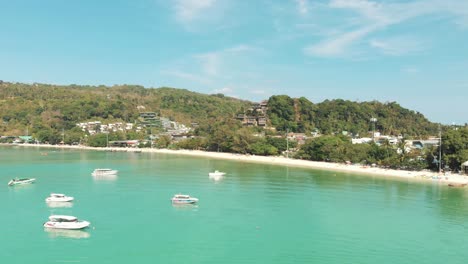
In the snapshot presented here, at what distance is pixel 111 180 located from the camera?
5125 centimetres

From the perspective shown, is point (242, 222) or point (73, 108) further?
point (73, 108)

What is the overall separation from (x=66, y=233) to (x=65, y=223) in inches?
34.6

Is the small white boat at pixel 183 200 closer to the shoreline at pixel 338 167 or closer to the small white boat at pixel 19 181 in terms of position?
the small white boat at pixel 19 181

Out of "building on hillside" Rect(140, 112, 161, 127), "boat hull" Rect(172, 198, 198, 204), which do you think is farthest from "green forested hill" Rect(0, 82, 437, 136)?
"boat hull" Rect(172, 198, 198, 204)

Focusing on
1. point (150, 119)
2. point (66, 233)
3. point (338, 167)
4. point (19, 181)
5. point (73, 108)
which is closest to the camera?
point (66, 233)

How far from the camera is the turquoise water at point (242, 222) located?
2406 cm

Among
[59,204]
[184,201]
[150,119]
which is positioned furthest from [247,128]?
[59,204]

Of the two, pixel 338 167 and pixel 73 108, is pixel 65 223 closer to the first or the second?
pixel 338 167

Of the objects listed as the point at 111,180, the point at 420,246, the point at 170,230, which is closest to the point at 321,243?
the point at 420,246

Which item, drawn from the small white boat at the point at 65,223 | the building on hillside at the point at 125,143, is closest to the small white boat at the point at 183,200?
the small white boat at the point at 65,223

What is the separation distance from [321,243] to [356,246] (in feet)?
7.03

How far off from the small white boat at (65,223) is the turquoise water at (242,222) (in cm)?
72

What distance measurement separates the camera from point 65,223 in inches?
1118

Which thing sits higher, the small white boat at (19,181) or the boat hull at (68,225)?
the small white boat at (19,181)
